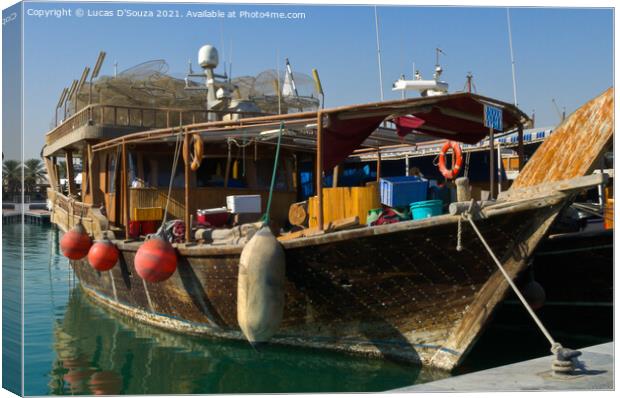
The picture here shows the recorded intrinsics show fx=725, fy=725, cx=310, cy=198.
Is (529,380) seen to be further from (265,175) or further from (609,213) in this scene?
(265,175)

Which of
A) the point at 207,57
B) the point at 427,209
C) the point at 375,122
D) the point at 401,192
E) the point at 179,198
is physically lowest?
the point at 427,209

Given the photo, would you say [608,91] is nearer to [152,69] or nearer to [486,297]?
[486,297]

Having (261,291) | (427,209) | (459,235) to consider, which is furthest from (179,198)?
(459,235)

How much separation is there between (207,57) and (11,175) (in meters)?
6.63

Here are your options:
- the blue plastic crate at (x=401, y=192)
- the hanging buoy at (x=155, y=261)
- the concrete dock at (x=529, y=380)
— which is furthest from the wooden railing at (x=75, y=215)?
the concrete dock at (x=529, y=380)

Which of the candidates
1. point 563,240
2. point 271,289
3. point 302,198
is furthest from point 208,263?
point 302,198

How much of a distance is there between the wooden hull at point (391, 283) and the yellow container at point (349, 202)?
830 mm

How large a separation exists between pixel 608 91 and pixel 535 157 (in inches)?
47.1

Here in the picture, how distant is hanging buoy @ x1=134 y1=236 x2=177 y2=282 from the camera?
8.86m

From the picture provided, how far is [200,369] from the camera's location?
8750 mm

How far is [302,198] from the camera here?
14875 millimetres

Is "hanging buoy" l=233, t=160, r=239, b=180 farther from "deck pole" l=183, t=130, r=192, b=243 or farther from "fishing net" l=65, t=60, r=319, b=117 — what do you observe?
"deck pole" l=183, t=130, r=192, b=243

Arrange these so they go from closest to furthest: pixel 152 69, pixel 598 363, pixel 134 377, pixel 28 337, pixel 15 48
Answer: pixel 15 48, pixel 598 363, pixel 134 377, pixel 28 337, pixel 152 69

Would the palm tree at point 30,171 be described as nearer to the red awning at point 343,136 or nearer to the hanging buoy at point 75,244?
the hanging buoy at point 75,244
